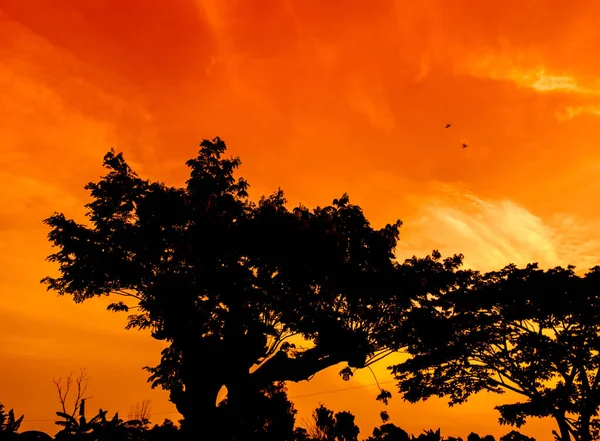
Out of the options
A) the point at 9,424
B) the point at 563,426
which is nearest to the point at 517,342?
the point at 563,426

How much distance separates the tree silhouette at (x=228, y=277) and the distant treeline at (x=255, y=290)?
0.19ft

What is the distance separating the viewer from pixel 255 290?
1686 cm

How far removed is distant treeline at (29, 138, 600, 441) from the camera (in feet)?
54.3

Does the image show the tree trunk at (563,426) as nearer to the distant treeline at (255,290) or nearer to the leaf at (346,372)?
the distant treeline at (255,290)

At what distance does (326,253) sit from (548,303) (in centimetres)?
1304

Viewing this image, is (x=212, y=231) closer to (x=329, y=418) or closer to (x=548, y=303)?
(x=548, y=303)

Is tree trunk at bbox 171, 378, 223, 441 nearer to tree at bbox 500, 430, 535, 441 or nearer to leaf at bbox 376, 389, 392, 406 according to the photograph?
leaf at bbox 376, 389, 392, 406

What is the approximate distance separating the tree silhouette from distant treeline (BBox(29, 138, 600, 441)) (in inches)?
2.3

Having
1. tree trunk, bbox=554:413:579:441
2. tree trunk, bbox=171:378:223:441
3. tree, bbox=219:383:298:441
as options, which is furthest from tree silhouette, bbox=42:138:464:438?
tree trunk, bbox=554:413:579:441

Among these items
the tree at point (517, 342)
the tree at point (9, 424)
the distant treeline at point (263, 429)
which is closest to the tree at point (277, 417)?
the distant treeline at point (263, 429)

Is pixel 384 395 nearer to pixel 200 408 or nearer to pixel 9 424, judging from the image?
pixel 200 408

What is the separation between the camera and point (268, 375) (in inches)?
712

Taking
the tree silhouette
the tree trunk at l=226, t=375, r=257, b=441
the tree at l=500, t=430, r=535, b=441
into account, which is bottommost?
the tree at l=500, t=430, r=535, b=441

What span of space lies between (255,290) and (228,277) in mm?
1305
